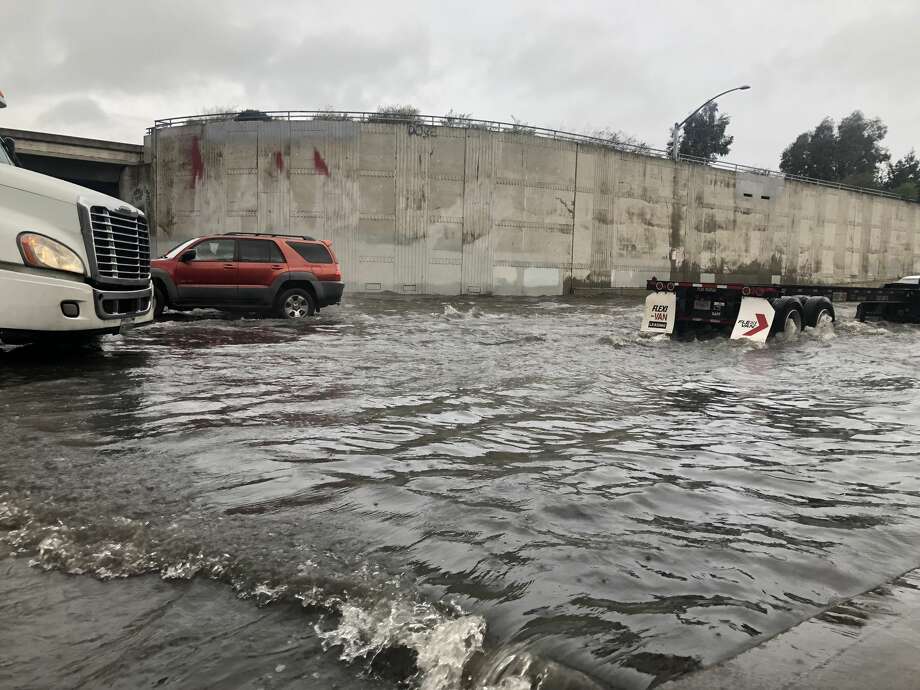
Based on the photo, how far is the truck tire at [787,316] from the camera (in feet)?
44.0

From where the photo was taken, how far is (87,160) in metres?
28.4

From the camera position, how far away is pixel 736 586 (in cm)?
298

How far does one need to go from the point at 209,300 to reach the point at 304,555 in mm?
12572

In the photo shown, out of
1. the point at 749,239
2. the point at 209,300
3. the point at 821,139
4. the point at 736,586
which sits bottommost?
the point at 736,586

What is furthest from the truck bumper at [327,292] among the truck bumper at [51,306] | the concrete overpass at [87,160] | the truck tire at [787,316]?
the concrete overpass at [87,160]

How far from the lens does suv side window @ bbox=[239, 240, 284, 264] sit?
1476 centimetres

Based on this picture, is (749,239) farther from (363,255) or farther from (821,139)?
(821,139)

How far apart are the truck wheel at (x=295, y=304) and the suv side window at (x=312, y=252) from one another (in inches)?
30.0

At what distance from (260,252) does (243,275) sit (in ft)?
2.11

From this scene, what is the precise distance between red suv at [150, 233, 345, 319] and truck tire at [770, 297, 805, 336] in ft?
31.3

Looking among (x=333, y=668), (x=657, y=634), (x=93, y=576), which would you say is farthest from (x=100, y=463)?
(x=657, y=634)

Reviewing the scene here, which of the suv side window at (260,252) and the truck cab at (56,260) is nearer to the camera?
the truck cab at (56,260)

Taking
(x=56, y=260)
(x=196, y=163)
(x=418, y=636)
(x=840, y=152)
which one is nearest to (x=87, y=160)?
(x=196, y=163)

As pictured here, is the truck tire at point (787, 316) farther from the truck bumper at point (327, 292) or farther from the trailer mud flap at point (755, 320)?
the truck bumper at point (327, 292)
